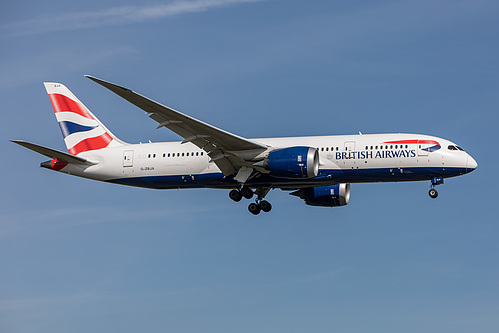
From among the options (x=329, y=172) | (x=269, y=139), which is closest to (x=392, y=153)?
(x=329, y=172)

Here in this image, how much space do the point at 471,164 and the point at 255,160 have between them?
A: 38.6ft

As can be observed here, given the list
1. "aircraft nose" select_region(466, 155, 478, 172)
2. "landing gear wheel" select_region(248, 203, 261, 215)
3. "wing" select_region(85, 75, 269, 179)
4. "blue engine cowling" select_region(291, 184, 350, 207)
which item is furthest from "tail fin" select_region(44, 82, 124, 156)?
"aircraft nose" select_region(466, 155, 478, 172)

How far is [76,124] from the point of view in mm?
51844

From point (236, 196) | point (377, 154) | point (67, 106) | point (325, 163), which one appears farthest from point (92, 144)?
point (377, 154)

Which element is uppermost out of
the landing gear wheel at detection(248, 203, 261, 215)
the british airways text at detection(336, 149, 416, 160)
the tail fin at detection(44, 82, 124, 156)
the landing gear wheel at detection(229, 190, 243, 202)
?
the tail fin at detection(44, 82, 124, 156)

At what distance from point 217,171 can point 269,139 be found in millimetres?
3564

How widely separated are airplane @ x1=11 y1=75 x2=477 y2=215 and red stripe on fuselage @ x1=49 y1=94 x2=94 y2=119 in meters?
2.78

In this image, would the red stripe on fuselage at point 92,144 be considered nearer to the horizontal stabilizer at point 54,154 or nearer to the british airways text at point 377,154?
the horizontal stabilizer at point 54,154

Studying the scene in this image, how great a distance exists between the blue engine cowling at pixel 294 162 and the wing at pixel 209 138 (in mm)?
1167

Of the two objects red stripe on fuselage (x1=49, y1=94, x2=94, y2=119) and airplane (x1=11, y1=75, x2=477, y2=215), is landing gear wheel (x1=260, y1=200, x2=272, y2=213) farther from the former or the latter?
red stripe on fuselage (x1=49, y1=94, x2=94, y2=119)

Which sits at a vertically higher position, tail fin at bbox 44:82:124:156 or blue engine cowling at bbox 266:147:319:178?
tail fin at bbox 44:82:124:156

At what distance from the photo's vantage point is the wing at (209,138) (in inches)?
1626

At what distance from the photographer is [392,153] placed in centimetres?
4391

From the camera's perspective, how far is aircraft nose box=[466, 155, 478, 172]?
43.8m
